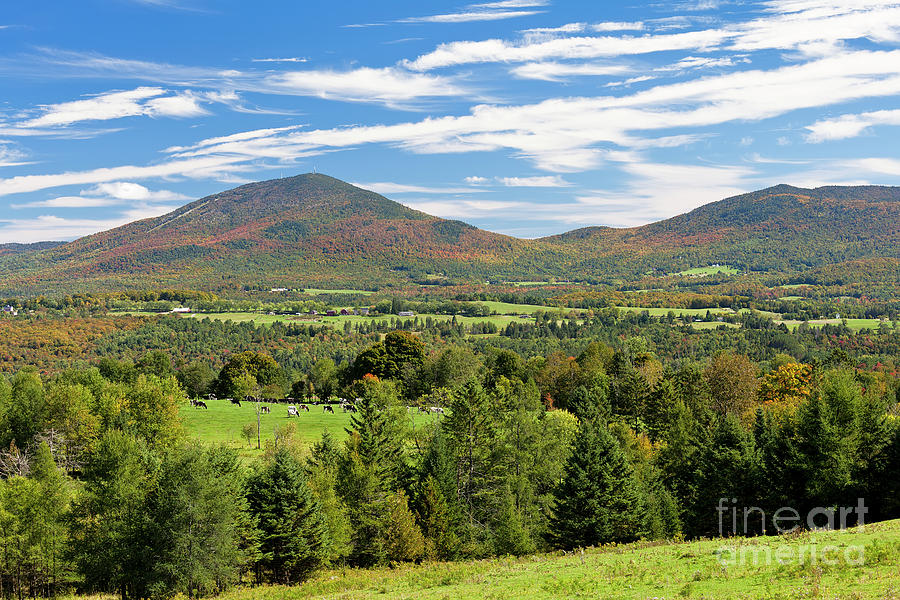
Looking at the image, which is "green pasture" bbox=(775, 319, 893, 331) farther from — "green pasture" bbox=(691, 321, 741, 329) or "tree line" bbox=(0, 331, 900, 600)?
"tree line" bbox=(0, 331, 900, 600)

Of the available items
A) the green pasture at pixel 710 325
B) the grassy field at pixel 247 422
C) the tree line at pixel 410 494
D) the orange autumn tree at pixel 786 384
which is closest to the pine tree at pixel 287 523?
the tree line at pixel 410 494

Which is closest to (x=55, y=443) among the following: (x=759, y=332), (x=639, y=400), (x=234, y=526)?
(x=234, y=526)

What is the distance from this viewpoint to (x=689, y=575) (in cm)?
1997

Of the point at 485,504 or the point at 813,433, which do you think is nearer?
the point at 813,433

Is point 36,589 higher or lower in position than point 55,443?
lower

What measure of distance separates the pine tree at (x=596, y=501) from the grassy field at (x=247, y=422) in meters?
30.8

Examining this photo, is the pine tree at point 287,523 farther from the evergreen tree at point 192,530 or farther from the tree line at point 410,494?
the evergreen tree at point 192,530

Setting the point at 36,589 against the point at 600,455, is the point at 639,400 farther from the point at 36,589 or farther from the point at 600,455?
the point at 36,589

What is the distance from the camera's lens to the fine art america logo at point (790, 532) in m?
19.7

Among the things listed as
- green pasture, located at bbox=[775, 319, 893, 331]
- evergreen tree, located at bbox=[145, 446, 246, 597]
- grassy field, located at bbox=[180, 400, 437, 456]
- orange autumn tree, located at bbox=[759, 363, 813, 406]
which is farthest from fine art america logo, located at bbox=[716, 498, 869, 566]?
green pasture, located at bbox=[775, 319, 893, 331]

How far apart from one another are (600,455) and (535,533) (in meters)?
9.75

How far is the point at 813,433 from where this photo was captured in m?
37.8

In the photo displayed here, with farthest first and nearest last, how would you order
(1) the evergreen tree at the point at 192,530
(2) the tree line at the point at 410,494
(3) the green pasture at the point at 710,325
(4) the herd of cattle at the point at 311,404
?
(3) the green pasture at the point at 710,325 → (4) the herd of cattle at the point at 311,404 → (2) the tree line at the point at 410,494 → (1) the evergreen tree at the point at 192,530

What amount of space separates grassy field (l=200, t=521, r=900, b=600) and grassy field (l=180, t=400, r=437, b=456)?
37999 mm
